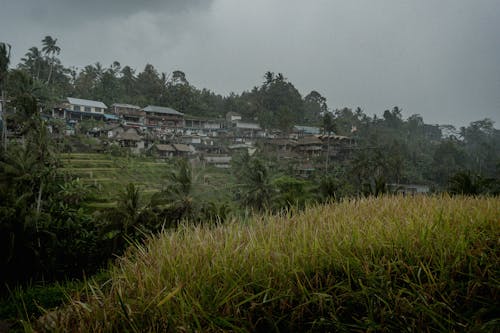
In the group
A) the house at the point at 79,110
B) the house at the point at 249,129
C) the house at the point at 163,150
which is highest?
the house at the point at 79,110

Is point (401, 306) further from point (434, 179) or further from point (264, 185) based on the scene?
point (264, 185)

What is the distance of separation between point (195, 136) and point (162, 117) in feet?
3.82

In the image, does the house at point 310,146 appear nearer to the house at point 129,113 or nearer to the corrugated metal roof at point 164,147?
the corrugated metal roof at point 164,147

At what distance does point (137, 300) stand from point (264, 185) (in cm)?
669

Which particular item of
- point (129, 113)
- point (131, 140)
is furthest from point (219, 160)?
point (129, 113)

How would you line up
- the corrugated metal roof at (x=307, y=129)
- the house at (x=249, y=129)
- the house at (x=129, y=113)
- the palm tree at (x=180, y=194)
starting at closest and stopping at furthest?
the palm tree at (x=180, y=194)
the house at (x=129, y=113)
the house at (x=249, y=129)
the corrugated metal roof at (x=307, y=129)

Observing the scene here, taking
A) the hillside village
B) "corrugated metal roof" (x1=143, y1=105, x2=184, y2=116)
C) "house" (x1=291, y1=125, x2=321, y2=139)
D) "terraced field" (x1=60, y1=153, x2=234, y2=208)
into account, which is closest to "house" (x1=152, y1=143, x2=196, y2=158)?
the hillside village

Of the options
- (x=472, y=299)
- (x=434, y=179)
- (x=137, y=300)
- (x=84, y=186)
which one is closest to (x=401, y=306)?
(x=472, y=299)

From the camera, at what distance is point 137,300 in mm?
807

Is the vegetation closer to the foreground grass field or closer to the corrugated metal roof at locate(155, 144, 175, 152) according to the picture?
the foreground grass field

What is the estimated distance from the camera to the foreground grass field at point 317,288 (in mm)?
710

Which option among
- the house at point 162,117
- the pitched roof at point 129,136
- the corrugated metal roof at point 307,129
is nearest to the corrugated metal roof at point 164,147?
the pitched roof at point 129,136

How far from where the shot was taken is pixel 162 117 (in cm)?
869

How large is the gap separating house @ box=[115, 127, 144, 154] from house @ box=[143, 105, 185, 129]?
77 centimetres
